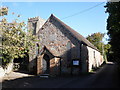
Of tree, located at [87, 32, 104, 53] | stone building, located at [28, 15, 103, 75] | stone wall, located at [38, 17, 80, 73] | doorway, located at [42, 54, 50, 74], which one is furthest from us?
tree, located at [87, 32, 104, 53]

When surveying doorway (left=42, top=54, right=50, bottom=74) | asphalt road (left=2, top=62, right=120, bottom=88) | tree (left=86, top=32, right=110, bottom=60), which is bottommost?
asphalt road (left=2, top=62, right=120, bottom=88)

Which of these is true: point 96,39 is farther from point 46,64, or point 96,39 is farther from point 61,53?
point 46,64

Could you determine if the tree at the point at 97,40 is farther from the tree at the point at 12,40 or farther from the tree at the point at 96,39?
the tree at the point at 12,40

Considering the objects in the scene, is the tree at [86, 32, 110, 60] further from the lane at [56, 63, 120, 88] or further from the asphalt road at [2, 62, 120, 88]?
the asphalt road at [2, 62, 120, 88]

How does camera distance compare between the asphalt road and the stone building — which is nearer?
the asphalt road

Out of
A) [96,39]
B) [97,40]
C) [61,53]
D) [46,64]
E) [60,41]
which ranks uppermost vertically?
[96,39]

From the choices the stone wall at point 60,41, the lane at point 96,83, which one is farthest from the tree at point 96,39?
the lane at point 96,83

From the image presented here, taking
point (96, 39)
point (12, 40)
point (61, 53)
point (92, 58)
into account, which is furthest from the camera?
point (96, 39)

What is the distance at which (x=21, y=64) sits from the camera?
2855cm

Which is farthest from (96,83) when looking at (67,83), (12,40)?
(12,40)

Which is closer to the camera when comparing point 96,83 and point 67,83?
point 96,83

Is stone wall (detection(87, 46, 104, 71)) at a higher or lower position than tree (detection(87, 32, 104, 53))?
lower

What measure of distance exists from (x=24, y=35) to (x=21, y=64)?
19418 mm

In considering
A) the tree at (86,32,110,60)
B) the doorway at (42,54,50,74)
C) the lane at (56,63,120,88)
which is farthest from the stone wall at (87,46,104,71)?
the tree at (86,32,110,60)
